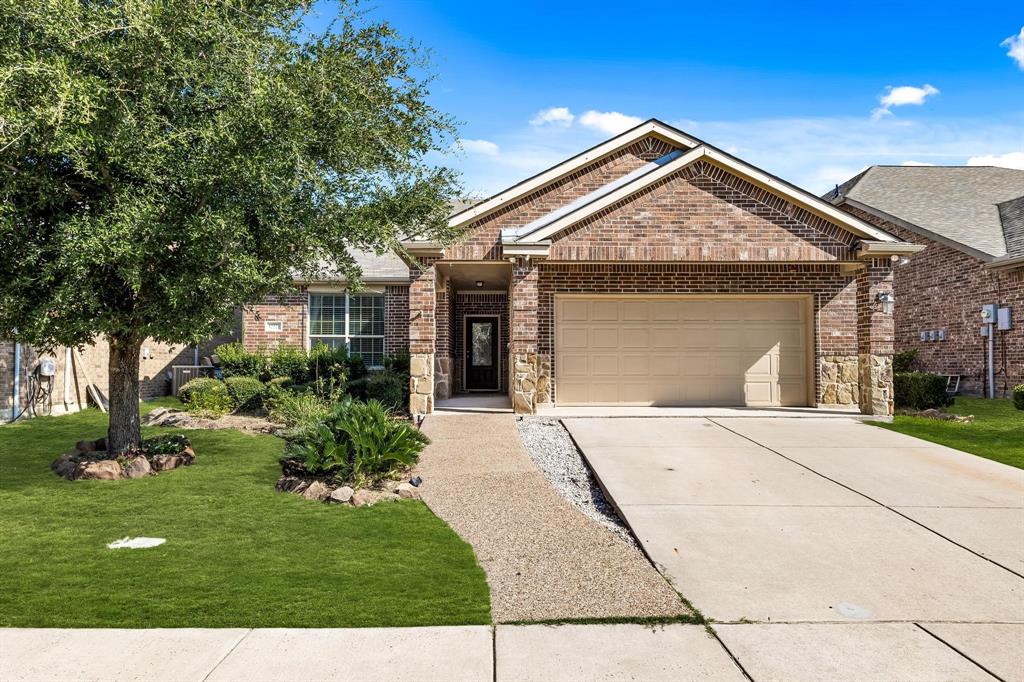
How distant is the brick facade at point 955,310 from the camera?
15508 millimetres

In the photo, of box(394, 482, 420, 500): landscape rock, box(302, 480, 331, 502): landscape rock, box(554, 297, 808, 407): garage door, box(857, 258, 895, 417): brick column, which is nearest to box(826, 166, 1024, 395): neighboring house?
box(857, 258, 895, 417): brick column

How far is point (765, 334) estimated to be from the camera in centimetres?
1411

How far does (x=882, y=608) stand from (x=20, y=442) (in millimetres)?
12352

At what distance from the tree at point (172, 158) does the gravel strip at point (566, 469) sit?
386 cm

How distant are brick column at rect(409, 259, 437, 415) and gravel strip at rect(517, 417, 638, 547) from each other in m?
2.11

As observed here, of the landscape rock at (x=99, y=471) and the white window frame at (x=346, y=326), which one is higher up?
the white window frame at (x=346, y=326)

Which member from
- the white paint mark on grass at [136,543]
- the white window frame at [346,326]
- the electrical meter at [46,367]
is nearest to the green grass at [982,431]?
the white paint mark on grass at [136,543]

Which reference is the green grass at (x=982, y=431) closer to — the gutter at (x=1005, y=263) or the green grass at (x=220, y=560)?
the gutter at (x=1005, y=263)

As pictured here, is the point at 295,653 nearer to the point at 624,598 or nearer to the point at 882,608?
the point at 624,598

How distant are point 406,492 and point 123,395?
459 cm

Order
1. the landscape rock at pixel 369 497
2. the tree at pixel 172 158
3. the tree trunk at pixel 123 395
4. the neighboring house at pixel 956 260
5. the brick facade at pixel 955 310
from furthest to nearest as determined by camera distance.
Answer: the neighboring house at pixel 956 260, the brick facade at pixel 955 310, the tree trunk at pixel 123 395, the landscape rock at pixel 369 497, the tree at pixel 172 158

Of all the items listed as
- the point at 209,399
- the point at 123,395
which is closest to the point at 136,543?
the point at 123,395

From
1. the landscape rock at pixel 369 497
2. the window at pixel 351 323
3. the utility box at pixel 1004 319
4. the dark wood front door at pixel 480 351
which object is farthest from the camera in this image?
the dark wood front door at pixel 480 351

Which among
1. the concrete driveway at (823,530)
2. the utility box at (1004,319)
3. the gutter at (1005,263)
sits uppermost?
the gutter at (1005,263)
